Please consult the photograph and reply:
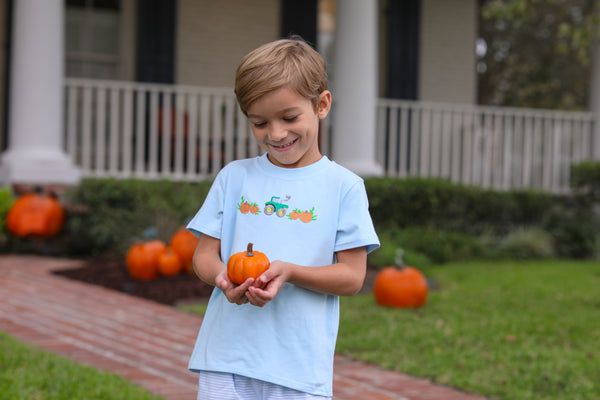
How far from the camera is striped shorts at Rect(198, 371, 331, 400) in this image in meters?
1.55

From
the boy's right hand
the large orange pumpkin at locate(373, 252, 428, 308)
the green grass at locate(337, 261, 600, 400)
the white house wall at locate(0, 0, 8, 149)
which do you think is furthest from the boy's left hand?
the white house wall at locate(0, 0, 8, 149)

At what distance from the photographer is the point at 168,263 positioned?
223 inches

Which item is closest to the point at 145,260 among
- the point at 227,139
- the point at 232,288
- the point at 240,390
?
the point at 227,139

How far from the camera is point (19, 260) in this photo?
22.2 ft

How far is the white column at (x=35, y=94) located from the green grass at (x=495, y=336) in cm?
401

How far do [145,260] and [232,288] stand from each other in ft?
14.1

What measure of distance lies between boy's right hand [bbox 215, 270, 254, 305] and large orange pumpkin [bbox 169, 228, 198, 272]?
4.14m

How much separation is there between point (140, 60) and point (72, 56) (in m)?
1.09

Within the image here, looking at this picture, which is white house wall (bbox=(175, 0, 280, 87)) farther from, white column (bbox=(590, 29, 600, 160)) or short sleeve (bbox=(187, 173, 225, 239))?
short sleeve (bbox=(187, 173, 225, 239))

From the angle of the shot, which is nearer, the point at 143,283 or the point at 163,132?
the point at 143,283

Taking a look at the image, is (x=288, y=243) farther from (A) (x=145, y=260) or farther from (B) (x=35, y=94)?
(B) (x=35, y=94)

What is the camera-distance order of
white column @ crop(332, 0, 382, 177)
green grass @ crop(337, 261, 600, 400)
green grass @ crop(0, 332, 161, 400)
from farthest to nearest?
white column @ crop(332, 0, 382, 177) → green grass @ crop(337, 261, 600, 400) → green grass @ crop(0, 332, 161, 400)

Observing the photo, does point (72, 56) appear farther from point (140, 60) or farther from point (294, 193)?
point (294, 193)

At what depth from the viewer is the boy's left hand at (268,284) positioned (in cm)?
Answer: 140
